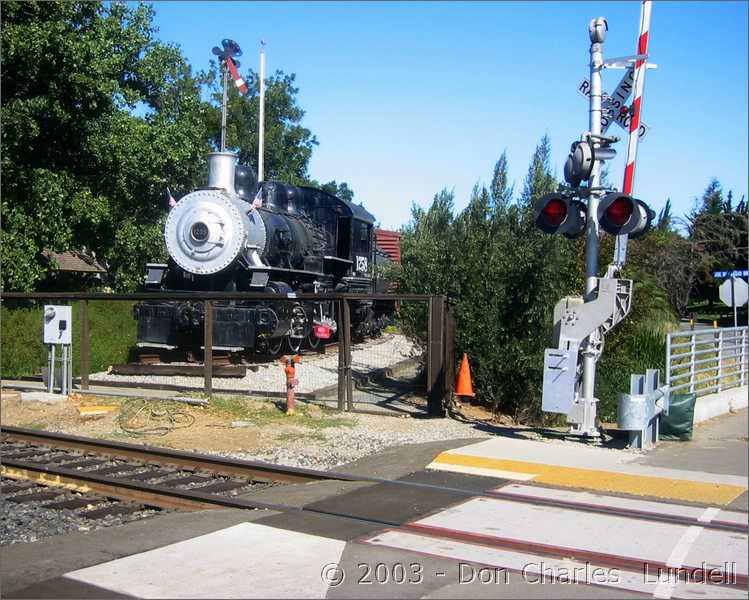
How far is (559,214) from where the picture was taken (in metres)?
9.38

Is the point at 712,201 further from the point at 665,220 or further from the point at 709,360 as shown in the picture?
the point at 709,360

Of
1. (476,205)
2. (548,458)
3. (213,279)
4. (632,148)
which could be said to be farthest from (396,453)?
(213,279)

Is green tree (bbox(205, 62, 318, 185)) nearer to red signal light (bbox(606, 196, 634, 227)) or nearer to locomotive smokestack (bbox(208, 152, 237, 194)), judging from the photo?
locomotive smokestack (bbox(208, 152, 237, 194))

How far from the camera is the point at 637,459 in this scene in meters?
8.64

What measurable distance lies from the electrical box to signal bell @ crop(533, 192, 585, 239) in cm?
809

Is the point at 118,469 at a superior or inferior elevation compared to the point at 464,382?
inferior

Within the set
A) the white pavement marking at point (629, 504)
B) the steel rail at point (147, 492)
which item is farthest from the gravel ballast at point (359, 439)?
the white pavement marking at point (629, 504)

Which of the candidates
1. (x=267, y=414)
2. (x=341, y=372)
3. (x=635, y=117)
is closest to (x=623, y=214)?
(x=635, y=117)

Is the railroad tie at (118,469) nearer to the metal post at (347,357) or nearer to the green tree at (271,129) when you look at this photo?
the metal post at (347,357)

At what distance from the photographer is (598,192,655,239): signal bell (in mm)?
8852

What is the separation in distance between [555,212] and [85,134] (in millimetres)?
14109

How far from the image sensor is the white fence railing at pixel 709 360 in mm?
11867

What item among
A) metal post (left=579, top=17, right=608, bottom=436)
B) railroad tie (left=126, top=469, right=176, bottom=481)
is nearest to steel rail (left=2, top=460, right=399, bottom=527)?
railroad tie (left=126, top=469, right=176, bottom=481)

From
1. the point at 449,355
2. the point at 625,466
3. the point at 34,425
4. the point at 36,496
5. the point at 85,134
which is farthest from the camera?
the point at 85,134
